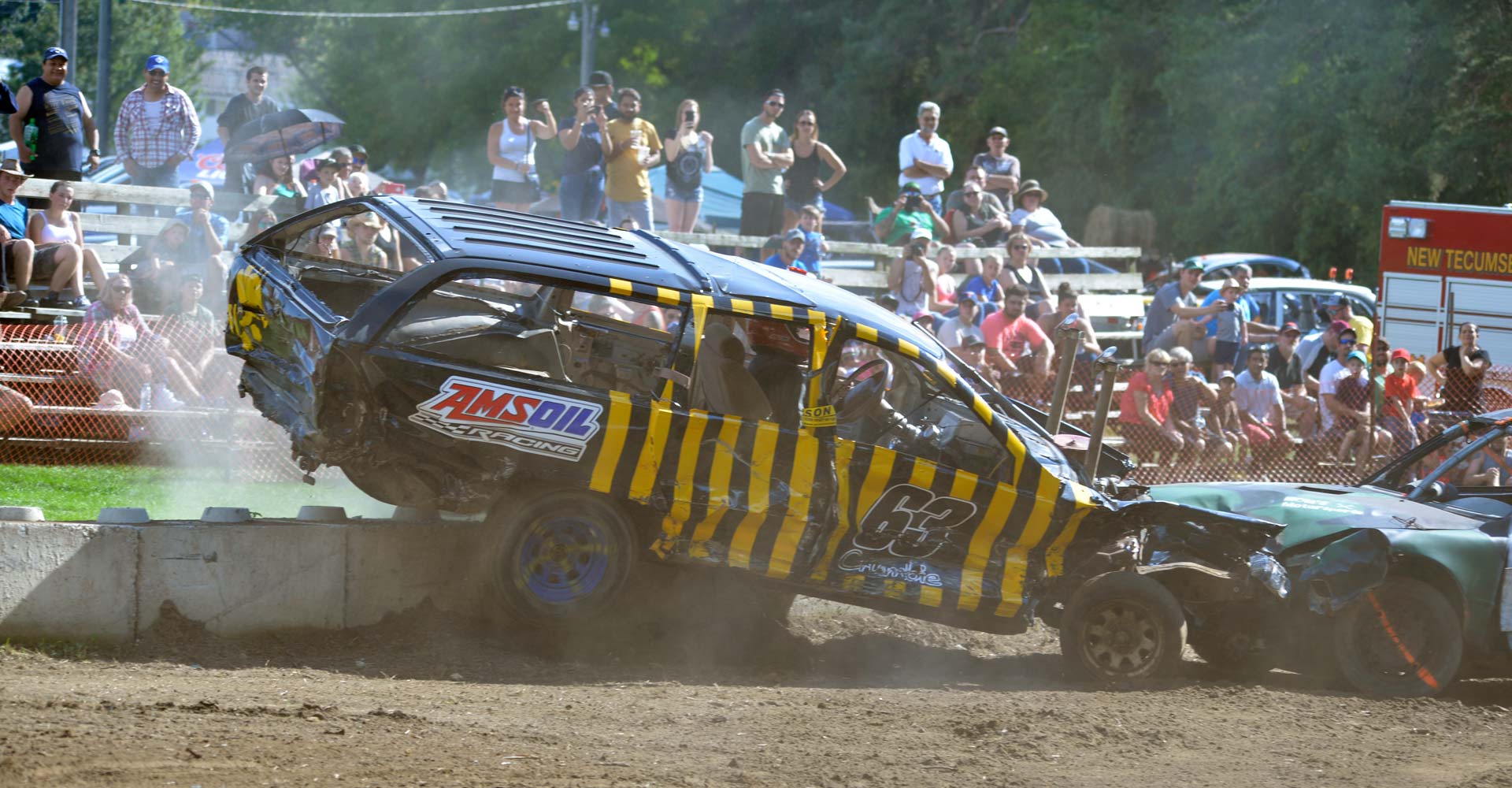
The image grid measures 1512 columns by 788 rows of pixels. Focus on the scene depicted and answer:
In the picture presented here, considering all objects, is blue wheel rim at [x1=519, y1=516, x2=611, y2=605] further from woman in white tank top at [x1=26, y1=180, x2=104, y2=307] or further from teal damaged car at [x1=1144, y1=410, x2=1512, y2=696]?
woman in white tank top at [x1=26, y1=180, x2=104, y2=307]

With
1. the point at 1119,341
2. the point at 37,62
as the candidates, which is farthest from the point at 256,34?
the point at 1119,341

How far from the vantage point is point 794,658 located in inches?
340

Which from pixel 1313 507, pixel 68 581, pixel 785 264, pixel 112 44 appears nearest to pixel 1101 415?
pixel 1313 507

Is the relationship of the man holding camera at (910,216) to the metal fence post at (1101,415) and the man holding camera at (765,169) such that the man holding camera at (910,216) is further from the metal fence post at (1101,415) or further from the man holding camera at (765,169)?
the metal fence post at (1101,415)

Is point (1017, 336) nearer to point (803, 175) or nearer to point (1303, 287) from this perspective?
point (803, 175)

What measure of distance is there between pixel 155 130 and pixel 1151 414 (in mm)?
9450

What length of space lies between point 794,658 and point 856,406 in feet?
5.17

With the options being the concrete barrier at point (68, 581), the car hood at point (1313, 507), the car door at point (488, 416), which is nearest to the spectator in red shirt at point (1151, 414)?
the car hood at point (1313, 507)

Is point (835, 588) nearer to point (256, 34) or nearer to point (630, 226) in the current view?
point (630, 226)

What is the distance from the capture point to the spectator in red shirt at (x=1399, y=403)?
1382 centimetres

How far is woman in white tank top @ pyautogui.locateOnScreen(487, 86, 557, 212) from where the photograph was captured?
1566 centimetres

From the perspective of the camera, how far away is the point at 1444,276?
16.9 metres

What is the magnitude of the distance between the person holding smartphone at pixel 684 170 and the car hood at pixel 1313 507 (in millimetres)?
8131

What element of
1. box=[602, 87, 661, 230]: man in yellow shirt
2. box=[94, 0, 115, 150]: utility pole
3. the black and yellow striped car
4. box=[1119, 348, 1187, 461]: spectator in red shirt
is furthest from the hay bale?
the black and yellow striped car
